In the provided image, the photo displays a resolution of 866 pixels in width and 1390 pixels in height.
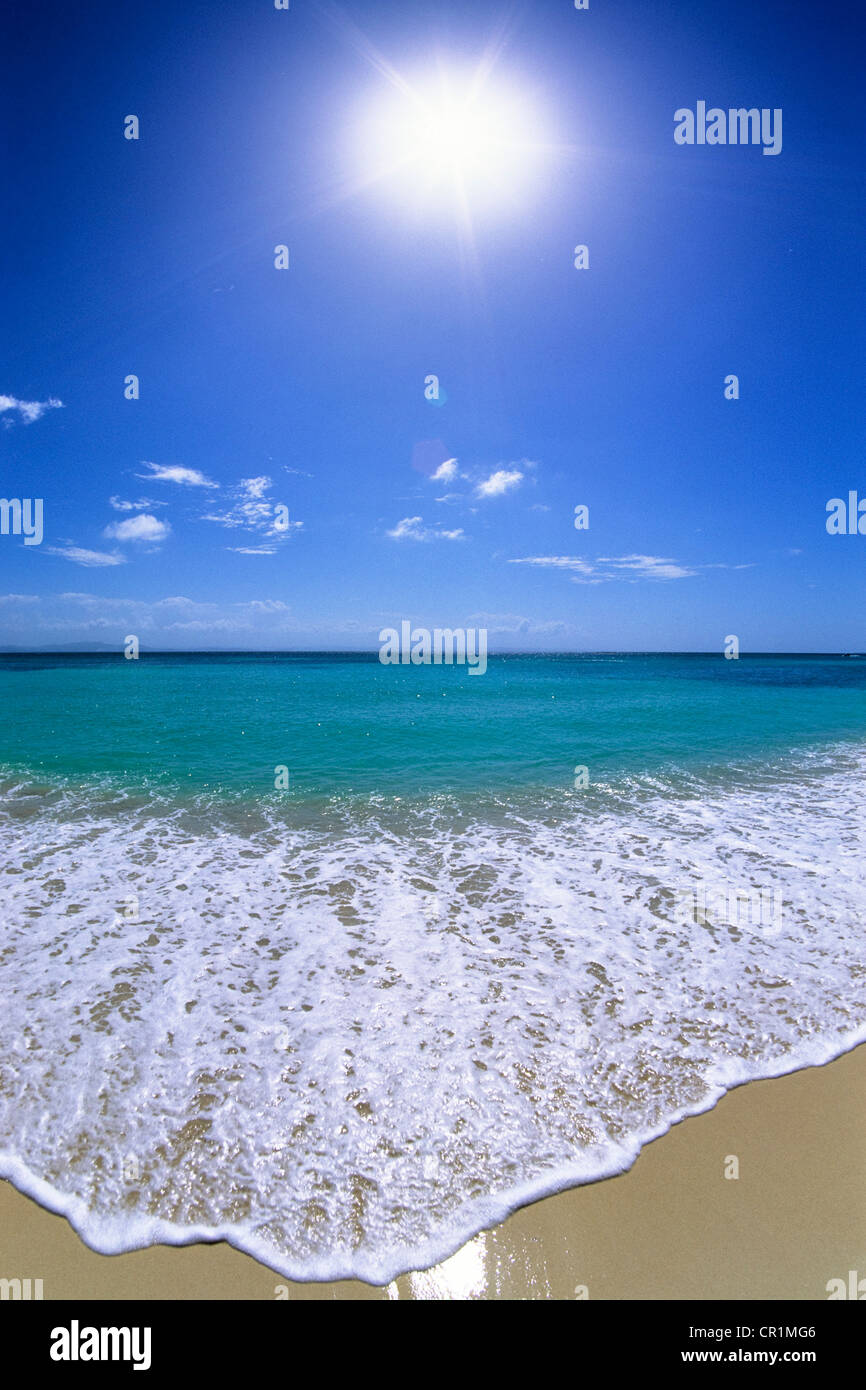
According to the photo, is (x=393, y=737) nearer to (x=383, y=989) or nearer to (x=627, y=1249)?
(x=383, y=989)

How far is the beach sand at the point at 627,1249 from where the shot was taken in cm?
303

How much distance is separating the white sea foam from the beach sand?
110 millimetres

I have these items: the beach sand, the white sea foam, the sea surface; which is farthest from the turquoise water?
the beach sand

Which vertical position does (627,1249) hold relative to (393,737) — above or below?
below

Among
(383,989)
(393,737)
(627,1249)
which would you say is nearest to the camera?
(627,1249)

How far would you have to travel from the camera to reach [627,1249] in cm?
314

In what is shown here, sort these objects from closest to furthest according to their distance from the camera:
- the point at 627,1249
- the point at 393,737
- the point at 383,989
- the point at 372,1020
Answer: the point at 627,1249, the point at 372,1020, the point at 383,989, the point at 393,737

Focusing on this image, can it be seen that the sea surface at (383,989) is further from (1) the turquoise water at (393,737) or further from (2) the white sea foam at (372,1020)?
(1) the turquoise water at (393,737)

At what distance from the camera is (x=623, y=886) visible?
772 centimetres

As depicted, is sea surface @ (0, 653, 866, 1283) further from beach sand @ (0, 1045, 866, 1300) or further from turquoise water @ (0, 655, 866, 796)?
turquoise water @ (0, 655, 866, 796)

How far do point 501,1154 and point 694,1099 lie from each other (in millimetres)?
1597

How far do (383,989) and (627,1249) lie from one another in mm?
2880

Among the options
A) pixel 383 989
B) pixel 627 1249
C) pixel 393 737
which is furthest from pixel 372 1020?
pixel 393 737
